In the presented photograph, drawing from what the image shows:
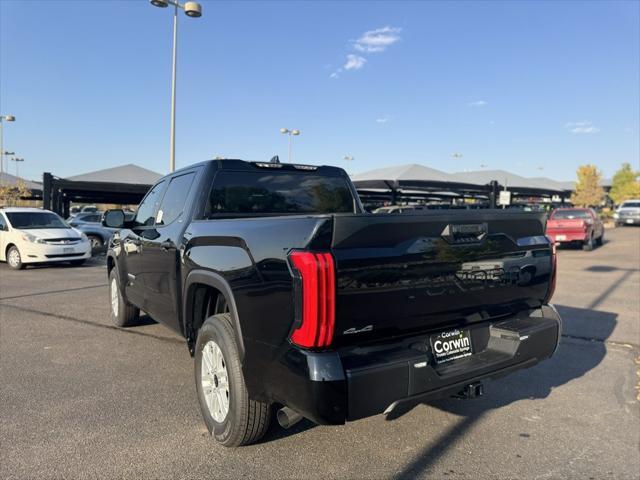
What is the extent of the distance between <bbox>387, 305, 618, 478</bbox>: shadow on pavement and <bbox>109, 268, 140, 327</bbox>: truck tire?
4.10 m

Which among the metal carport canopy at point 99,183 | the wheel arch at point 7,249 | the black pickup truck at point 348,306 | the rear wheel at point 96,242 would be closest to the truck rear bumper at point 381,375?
the black pickup truck at point 348,306

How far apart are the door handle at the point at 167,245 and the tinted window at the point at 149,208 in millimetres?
792

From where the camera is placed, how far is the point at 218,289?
3.35 meters

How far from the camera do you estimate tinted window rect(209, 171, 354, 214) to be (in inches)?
173

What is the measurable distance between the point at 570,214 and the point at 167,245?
18.3m

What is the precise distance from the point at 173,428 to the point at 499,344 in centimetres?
237

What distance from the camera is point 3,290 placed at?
991 cm

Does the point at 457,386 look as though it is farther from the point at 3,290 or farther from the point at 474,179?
the point at 474,179

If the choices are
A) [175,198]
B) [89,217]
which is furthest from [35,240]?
[89,217]

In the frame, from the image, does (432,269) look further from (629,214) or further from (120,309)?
(629,214)

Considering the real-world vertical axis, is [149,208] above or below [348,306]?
above

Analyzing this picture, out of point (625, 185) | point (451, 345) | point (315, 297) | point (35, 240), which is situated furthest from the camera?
point (625, 185)

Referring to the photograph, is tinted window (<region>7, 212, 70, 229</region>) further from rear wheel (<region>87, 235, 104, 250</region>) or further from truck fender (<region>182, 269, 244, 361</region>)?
truck fender (<region>182, 269, 244, 361</region>)

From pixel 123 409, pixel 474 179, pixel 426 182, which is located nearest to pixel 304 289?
pixel 123 409
